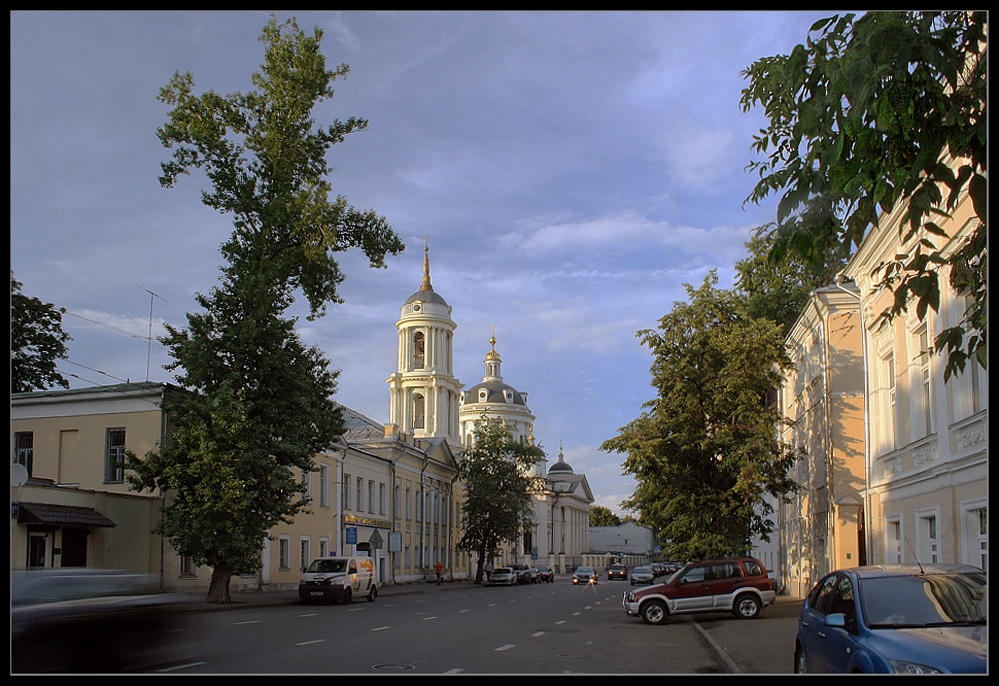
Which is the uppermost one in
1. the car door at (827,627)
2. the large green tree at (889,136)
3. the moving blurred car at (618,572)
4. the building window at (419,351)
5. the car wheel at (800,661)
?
the building window at (419,351)

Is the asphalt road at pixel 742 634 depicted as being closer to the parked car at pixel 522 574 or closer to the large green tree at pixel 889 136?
the large green tree at pixel 889 136

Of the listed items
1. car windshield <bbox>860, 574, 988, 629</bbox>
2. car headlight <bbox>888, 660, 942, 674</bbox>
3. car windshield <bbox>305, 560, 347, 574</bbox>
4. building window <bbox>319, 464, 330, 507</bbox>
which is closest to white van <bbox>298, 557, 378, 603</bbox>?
car windshield <bbox>305, 560, 347, 574</bbox>

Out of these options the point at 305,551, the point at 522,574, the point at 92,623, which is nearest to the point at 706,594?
the point at 92,623

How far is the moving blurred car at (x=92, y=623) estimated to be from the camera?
10852mm

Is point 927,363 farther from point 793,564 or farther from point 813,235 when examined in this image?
point 793,564

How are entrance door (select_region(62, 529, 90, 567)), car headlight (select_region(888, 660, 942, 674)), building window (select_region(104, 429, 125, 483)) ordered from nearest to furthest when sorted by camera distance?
1. car headlight (select_region(888, 660, 942, 674))
2. entrance door (select_region(62, 529, 90, 567))
3. building window (select_region(104, 429, 125, 483))

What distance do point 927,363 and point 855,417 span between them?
A: 989 cm

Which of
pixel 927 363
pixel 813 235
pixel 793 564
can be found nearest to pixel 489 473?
pixel 793 564

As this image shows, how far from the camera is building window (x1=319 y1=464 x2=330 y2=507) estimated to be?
49188 mm

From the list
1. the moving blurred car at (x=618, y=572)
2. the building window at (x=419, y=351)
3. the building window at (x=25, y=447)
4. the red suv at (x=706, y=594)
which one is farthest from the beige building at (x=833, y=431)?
the building window at (x=419, y=351)

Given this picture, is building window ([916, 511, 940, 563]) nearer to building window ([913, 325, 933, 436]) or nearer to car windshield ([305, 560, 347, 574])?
building window ([913, 325, 933, 436])

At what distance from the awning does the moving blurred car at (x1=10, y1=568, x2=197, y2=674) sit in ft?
54.8

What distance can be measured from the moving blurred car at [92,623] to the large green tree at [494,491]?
56.0 m

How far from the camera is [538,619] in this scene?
86.2ft
